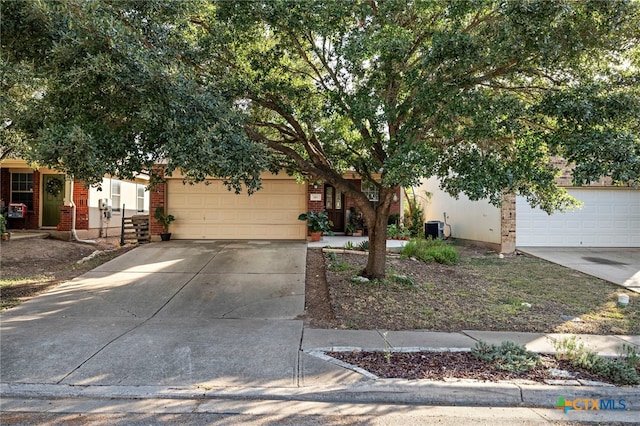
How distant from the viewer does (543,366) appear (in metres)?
4.61

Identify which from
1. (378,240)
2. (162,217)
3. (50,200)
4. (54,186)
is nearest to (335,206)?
(162,217)

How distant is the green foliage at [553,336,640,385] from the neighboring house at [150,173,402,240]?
9.54 m

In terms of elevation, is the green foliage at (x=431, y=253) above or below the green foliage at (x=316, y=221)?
below

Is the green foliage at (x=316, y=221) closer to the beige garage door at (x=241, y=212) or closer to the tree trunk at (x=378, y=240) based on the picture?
the beige garage door at (x=241, y=212)

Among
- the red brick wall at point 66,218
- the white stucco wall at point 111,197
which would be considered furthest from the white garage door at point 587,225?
the red brick wall at point 66,218

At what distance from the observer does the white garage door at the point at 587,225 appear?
13156mm

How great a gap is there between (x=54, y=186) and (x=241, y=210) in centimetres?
787

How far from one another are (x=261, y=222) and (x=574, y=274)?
9.51m

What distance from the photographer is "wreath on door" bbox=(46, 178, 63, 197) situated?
15211 millimetres

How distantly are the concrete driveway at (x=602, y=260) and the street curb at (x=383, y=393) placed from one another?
596 cm

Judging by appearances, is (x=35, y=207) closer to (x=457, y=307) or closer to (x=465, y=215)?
(x=457, y=307)

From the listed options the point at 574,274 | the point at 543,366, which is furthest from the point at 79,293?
the point at 574,274

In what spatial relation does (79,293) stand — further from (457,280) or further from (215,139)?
(457,280)

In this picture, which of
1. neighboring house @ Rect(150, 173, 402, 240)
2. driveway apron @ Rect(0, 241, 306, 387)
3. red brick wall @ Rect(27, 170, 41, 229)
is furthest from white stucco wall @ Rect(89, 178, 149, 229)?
driveway apron @ Rect(0, 241, 306, 387)
